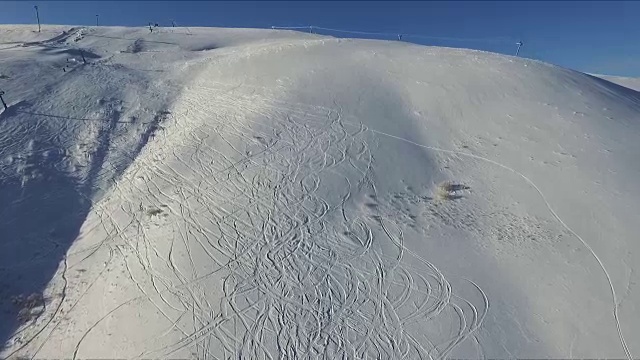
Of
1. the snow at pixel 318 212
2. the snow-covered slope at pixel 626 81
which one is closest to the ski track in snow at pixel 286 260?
the snow at pixel 318 212

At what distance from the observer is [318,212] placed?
13.0 meters

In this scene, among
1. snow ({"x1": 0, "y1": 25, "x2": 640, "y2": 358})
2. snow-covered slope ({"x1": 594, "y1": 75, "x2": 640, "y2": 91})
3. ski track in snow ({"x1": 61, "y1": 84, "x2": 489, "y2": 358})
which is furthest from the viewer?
snow-covered slope ({"x1": 594, "y1": 75, "x2": 640, "y2": 91})

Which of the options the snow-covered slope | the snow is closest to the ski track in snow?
the snow

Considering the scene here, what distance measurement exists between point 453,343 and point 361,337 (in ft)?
6.24


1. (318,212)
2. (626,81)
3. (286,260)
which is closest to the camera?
(286,260)

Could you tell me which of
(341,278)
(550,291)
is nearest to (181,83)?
(341,278)

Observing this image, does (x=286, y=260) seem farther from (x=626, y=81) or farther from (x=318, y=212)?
(x=626, y=81)

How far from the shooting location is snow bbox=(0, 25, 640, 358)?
32.3 feet

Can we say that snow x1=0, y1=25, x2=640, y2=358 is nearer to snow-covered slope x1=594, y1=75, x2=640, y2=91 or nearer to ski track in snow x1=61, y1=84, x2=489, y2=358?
ski track in snow x1=61, y1=84, x2=489, y2=358

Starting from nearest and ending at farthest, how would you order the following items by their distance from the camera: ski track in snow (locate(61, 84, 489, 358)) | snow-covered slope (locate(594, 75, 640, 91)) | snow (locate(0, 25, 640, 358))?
ski track in snow (locate(61, 84, 489, 358)) → snow (locate(0, 25, 640, 358)) → snow-covered slope (locate(594, 75, 640, 91))

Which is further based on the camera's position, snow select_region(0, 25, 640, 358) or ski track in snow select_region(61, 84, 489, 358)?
snow select_region(0, 25, 640, 358)

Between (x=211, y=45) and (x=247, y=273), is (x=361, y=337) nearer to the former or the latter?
(x=247, y=273)

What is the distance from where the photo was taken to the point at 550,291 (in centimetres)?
1045

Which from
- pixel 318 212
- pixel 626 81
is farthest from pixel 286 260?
pixel 626 81
